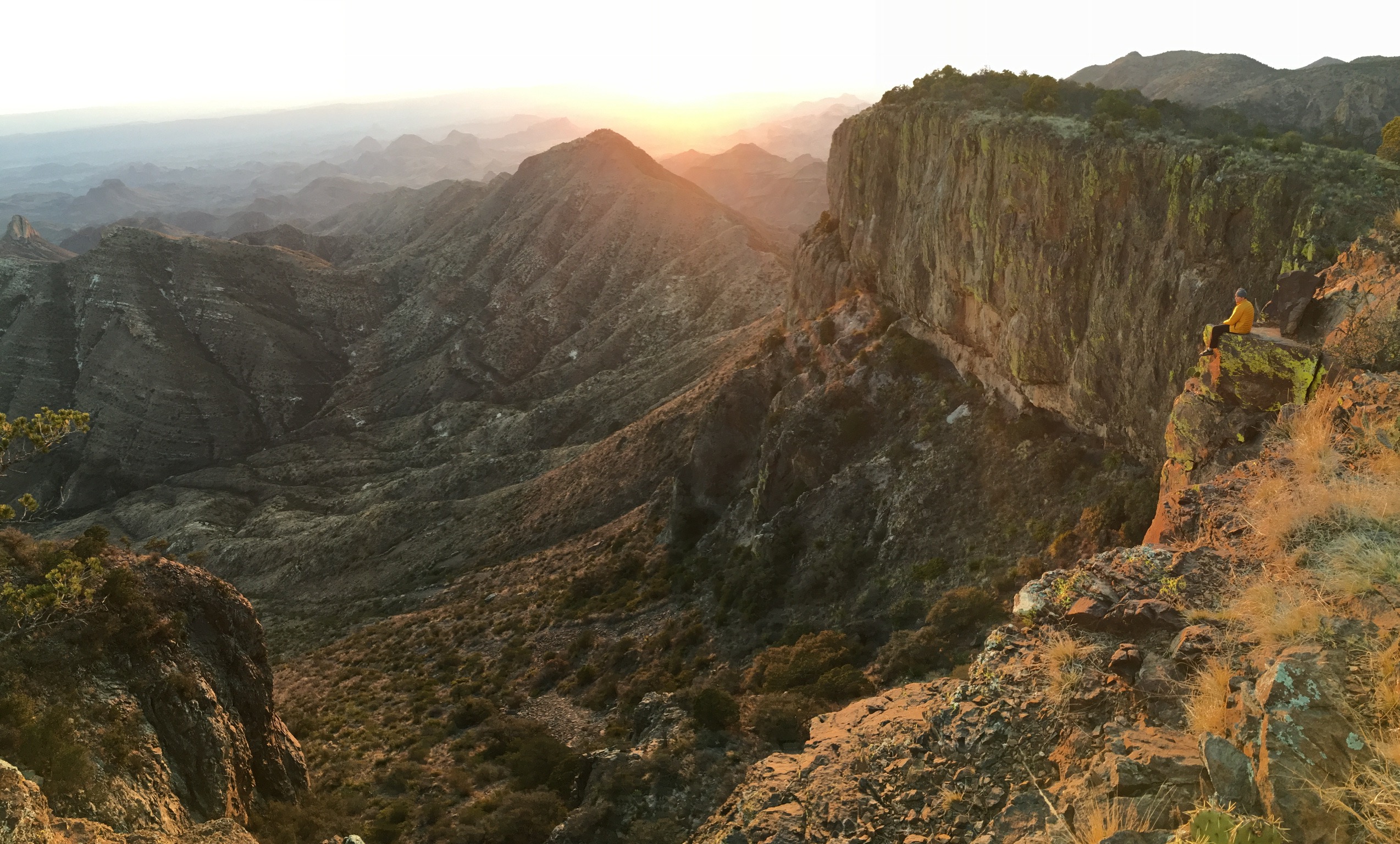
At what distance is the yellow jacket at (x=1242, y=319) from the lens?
51.9 feet

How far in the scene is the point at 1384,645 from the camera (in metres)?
8.03

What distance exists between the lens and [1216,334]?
16672 millimetres

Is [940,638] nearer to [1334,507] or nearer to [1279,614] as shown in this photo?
[1334,507]

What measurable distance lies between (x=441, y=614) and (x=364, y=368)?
68.6 meters

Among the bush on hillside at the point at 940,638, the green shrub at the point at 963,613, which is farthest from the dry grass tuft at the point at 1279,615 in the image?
the green shrub at the point at 963,613

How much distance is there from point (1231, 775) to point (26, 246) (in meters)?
227

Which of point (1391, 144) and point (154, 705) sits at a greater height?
point (1391, 144)

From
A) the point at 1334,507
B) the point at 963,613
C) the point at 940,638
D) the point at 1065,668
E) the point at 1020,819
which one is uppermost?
the point at 1334,507

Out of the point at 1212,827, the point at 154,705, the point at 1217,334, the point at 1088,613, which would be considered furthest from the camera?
the point at 154,705

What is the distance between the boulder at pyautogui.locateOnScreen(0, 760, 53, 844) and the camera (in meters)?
11.0

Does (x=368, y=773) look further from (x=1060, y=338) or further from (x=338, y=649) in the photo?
(x=1060, y=338)

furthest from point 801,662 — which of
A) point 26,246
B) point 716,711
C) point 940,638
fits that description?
point 26,246

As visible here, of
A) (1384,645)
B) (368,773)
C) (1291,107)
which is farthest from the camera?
(1291,107)

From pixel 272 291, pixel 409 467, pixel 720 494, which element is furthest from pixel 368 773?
pixel 272 291
